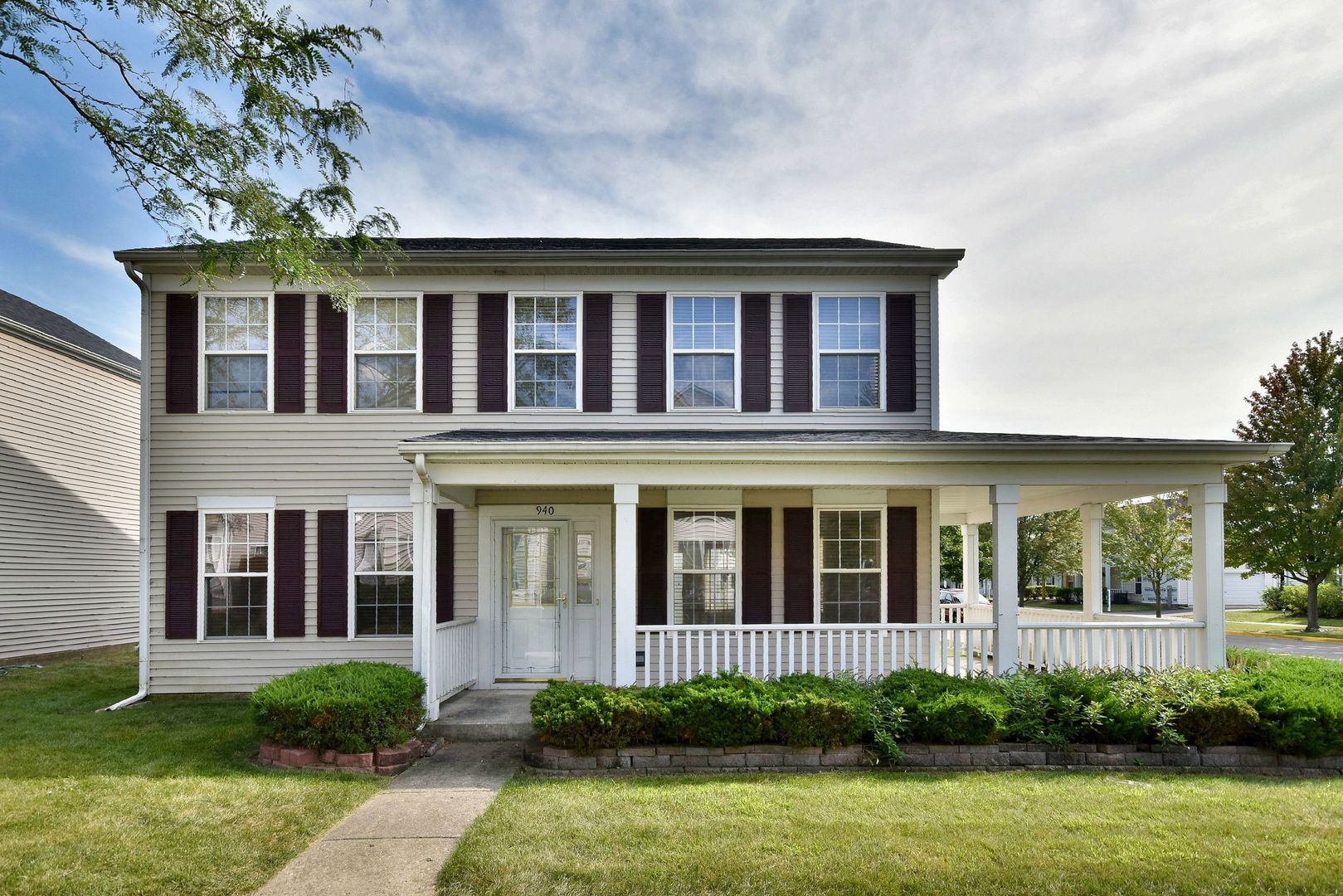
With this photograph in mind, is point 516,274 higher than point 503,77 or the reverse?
the reverse

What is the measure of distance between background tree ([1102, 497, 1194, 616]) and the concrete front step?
80.7 ft

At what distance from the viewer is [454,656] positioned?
8.34 meters

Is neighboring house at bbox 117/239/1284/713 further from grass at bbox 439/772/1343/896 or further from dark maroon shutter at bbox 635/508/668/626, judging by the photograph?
grass at bbox 439/772/1343/896

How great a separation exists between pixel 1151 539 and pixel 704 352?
22805 millimetres

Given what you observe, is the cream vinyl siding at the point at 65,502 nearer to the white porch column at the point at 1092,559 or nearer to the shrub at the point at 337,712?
the shrub at the point at 337,712

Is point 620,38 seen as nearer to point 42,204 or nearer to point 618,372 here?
point 618,372

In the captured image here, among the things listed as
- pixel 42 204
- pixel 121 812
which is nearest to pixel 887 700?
pixel 121 812

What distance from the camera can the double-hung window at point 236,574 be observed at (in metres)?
9.27

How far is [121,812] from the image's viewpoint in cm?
528

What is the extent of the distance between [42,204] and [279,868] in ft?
43.7

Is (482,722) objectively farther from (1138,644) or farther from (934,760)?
(1138,644)

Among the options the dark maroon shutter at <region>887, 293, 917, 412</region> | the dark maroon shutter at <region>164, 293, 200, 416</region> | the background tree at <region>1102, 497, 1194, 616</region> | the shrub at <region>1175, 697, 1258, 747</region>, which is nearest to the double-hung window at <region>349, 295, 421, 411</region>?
the dark maroon shutter at <region>164, 293, 200, 416</region>

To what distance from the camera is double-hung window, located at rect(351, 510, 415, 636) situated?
30.1 feet

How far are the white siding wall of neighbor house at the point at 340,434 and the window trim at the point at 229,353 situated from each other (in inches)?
3.3
